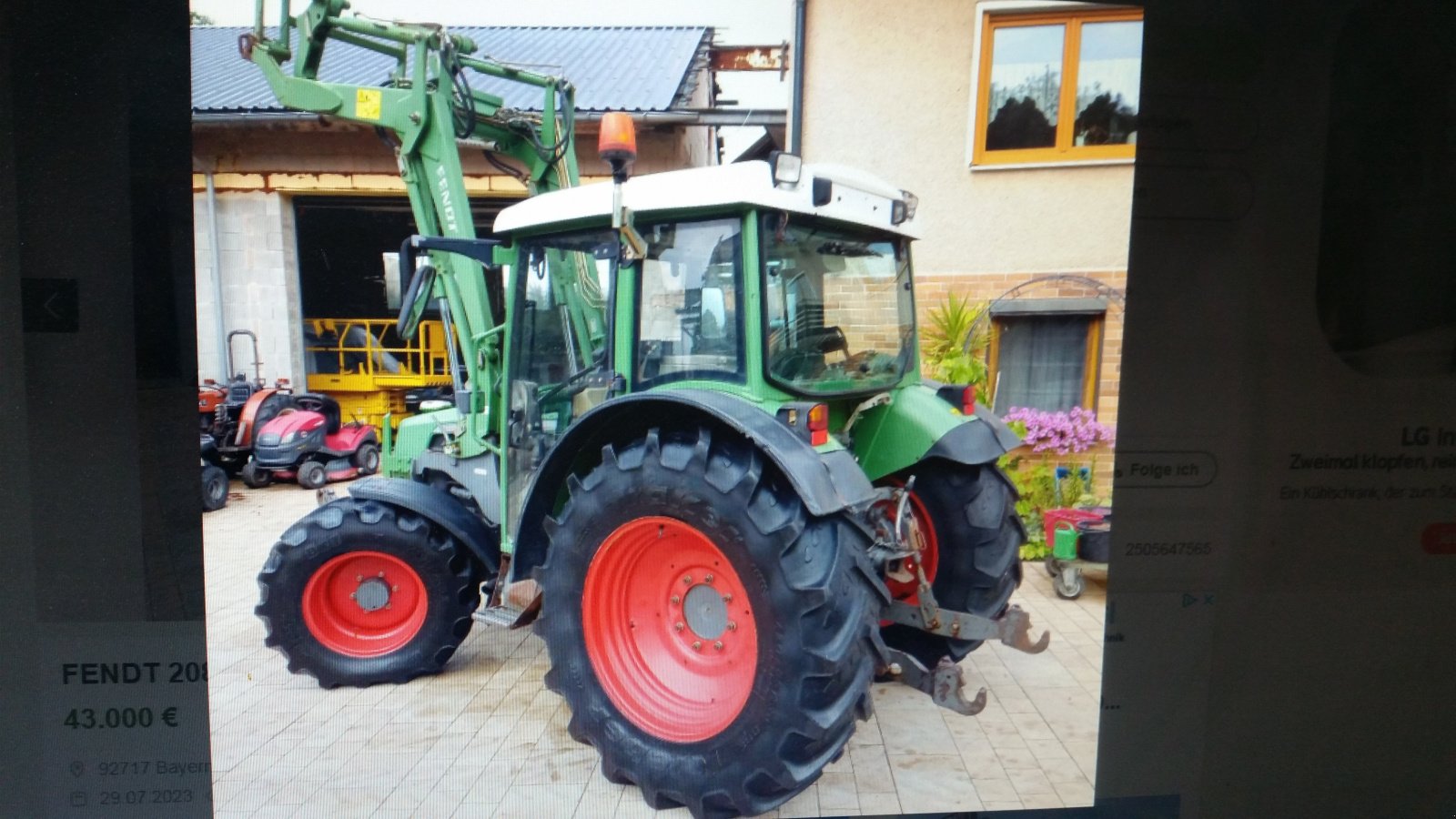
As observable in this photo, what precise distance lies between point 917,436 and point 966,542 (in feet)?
1.27

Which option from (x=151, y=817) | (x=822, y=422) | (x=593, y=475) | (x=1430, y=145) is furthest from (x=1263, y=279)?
(x=151, y=817)

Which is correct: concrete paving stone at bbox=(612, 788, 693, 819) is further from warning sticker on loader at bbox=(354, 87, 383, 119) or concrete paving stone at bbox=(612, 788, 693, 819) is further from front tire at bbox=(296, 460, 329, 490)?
warning sticker on loader at bbox=(354, 87, 383, 119)

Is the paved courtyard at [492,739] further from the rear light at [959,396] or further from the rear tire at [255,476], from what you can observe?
the rear light at [959,396]

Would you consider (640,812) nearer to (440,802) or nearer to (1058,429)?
(440,802)

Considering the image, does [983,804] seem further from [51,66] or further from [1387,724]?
[51,66]

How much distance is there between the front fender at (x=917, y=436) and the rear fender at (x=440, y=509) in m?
1.25

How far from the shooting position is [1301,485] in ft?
5.30

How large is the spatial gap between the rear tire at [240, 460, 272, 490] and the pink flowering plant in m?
2.74

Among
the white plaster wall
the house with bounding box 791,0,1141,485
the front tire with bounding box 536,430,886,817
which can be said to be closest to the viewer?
the front tire with bounding box 536,430,886,817

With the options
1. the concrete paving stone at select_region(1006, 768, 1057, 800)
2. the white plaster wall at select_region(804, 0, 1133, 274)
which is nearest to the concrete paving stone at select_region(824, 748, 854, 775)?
the concrete paving stone at select_region(1006, 768, 1057, 800)

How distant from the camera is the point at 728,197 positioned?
1549 millimetres

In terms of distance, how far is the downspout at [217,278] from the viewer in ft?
5.18

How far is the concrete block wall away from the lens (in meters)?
1.57

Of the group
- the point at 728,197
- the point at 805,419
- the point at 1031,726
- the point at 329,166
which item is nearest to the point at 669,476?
the point at 805,419
